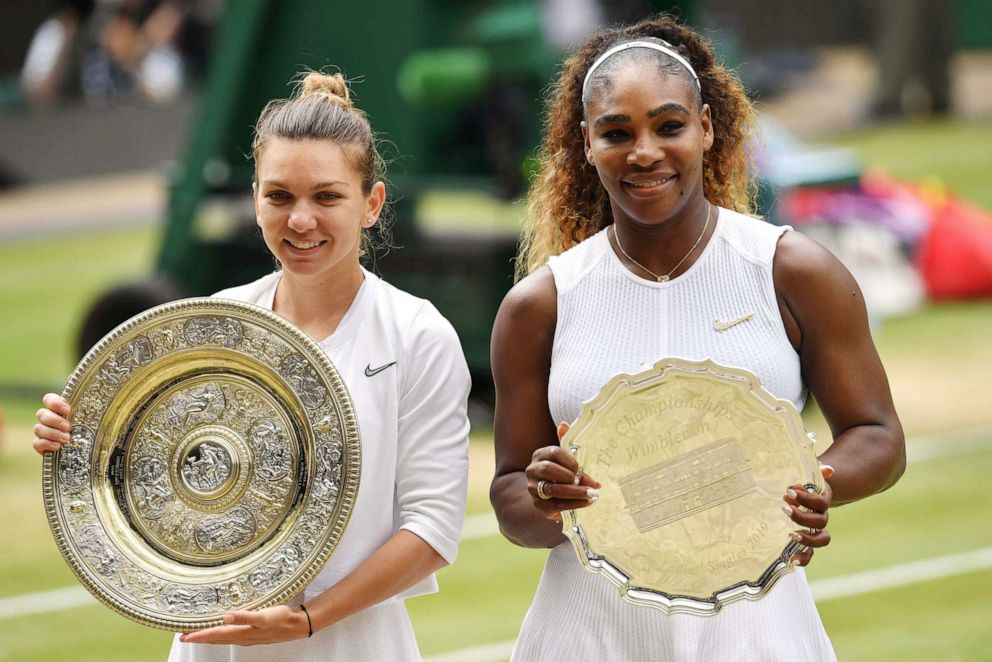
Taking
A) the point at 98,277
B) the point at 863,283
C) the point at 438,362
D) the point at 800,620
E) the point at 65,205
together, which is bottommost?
the point at 800,620

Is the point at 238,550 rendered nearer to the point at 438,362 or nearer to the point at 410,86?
the point at 438,362

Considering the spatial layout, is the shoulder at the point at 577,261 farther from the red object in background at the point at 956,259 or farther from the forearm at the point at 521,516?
the red object in background at the point at 956,259

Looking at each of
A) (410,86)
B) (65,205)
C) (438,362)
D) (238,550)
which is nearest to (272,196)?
(438,362)

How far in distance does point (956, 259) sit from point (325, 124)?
10.6 meters

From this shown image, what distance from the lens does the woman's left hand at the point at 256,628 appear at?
108 inches

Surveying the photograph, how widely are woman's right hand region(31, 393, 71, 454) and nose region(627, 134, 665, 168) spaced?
102 centimetres

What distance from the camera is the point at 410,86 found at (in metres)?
9.43

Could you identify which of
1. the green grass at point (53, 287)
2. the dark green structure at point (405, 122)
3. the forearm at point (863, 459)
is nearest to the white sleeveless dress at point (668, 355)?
the forearm at point (863, 459)

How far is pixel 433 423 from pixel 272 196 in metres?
0.46

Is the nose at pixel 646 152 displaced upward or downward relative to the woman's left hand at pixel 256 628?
upward

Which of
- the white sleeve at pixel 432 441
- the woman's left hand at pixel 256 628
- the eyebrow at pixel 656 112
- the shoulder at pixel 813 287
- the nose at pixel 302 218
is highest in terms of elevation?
the eyebrow at pixel 656 112

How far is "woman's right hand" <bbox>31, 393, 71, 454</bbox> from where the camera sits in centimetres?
286

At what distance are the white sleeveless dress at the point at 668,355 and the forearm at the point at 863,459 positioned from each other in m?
0.11

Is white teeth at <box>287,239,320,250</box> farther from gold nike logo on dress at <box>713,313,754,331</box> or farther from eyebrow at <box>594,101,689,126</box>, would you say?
gold nike logo on dress at <box>713,313,754,331</box>
